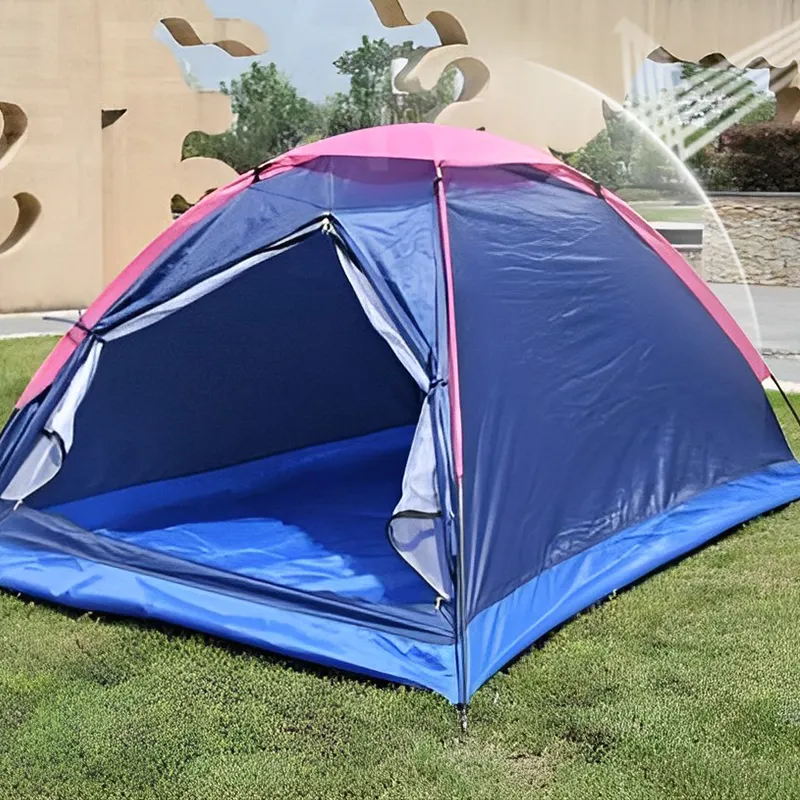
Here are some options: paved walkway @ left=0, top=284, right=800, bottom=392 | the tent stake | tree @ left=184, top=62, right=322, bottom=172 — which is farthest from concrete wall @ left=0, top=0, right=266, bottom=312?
tree @ left=184, top=62, right=322, bottom=172

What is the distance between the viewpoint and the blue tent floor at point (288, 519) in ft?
12.0

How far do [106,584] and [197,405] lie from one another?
1279mm

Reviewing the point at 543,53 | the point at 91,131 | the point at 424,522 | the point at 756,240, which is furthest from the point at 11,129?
the point at 756,240

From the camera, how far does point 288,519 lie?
14.2 ft

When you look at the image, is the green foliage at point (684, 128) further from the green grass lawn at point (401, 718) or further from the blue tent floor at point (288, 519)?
the green grass lawn at point (401, 718)

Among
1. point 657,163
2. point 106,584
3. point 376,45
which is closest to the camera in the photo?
point 106,584

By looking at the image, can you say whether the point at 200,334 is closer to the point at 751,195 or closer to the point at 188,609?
the point at 188,609

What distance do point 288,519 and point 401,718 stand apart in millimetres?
1602

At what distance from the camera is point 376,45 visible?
3525cm

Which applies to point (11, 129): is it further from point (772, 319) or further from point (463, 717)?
point (463, 717)

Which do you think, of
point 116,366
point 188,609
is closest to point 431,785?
point 188,609

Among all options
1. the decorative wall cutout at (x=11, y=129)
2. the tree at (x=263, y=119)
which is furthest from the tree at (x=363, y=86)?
the decorative wall cutout at (x=11, y=129)

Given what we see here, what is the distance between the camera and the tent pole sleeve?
9.83ft

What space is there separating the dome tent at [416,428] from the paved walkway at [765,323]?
124 inches
